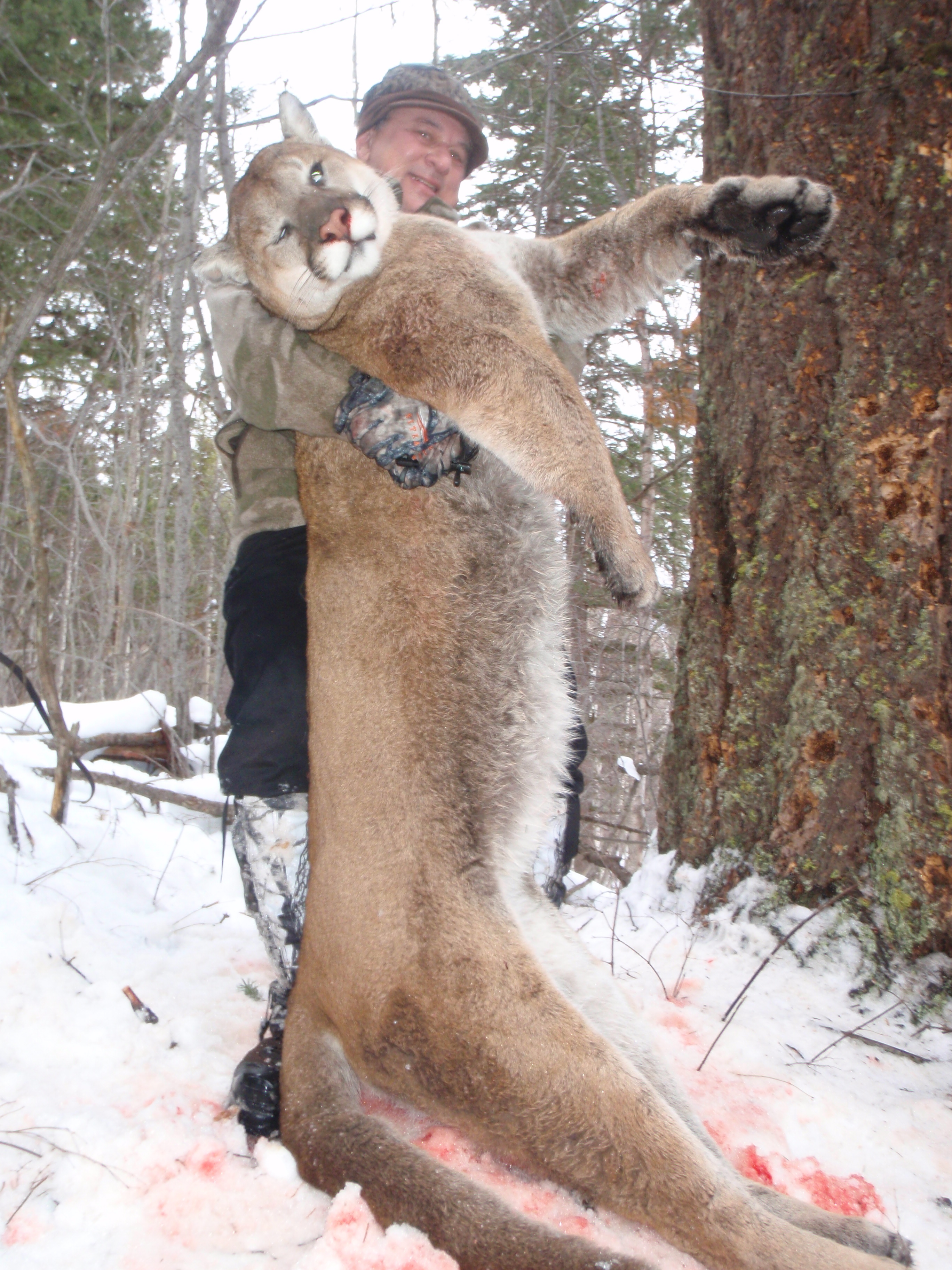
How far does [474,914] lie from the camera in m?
2.18

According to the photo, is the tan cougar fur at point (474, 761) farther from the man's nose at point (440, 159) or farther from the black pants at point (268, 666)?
the man's nose at point (440, 159)

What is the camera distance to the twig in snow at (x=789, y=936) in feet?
8.36

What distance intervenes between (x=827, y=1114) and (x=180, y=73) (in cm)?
444

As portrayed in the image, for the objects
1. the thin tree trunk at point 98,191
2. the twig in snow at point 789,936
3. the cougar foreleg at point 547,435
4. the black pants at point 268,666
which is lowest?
the twig in snow at point 789,936

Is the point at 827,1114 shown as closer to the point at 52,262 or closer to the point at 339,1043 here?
the point at 339,1043

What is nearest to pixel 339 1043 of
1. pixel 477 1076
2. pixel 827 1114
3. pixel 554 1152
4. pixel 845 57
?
pixel 477 1076

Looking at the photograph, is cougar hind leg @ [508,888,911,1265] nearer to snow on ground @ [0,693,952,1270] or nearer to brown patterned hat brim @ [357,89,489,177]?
snow on ground @ [0,693,952,1270]

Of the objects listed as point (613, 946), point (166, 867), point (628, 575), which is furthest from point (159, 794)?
point (628, 575)

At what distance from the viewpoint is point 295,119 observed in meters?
3.38

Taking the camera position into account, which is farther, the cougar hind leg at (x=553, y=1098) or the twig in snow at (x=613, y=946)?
the twig in snow at (x=613, y=946)

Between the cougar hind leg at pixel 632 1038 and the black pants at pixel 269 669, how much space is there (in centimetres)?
56

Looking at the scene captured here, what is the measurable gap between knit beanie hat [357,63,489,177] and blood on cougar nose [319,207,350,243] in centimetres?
99

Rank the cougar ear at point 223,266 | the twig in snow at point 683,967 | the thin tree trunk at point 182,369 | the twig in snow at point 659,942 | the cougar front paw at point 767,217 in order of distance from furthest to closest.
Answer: the thin tree trunk at point 182,369 → the cougar ear at point 223,266 → the twig in snow at point 659,942 → the twig in snow at point 683,967 → the cougar front paw at point 767,217

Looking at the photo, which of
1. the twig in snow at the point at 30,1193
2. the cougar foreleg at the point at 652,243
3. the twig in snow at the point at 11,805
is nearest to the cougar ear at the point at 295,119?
the cougar foreleg at the point at 652,243
